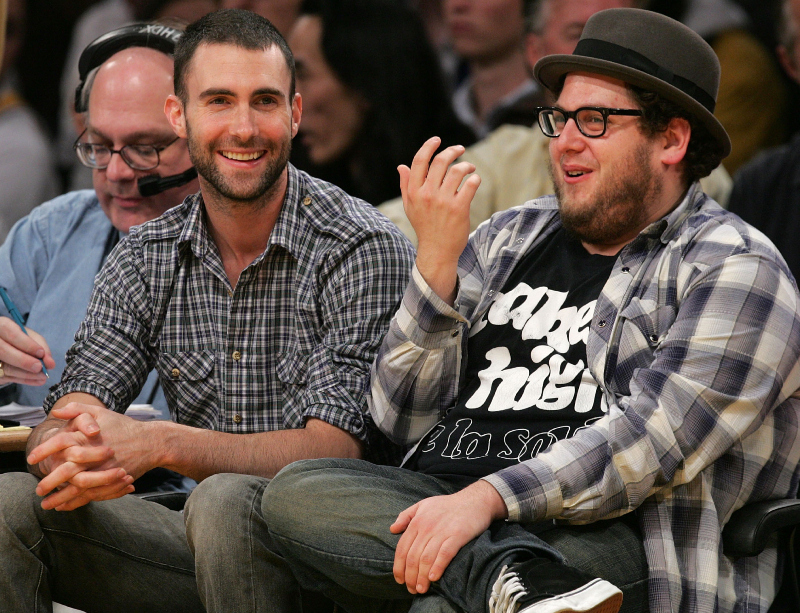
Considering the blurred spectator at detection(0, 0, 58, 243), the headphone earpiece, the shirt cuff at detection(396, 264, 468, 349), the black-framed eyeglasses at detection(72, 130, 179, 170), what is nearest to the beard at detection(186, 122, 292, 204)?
the shirt cuff at detection(396, 264, 468, 349)

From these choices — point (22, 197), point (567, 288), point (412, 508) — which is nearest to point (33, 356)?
point (412, 508)

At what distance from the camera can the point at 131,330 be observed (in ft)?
7.91

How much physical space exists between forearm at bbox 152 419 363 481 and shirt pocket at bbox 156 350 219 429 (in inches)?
8.6

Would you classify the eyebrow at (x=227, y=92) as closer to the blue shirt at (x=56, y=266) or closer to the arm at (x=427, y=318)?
the arm at (x=427, y=318)

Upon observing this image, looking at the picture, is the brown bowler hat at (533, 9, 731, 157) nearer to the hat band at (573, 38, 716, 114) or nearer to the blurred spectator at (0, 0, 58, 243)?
the hat band at (573, 38, 716, 114)

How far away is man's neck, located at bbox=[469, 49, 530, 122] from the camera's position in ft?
12.6

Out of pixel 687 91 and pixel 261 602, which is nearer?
pixel 261 602

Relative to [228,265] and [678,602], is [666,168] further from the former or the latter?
[228,265]

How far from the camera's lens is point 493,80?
387cm

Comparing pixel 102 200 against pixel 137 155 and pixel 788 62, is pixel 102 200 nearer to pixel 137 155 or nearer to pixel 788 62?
pixel 137 155

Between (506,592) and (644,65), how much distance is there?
115 centimetres

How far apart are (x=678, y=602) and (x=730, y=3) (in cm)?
232

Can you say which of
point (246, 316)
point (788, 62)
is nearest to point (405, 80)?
point (788, 62)

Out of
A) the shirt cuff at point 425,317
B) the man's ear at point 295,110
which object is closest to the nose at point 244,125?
the man's ear at point 295,110
